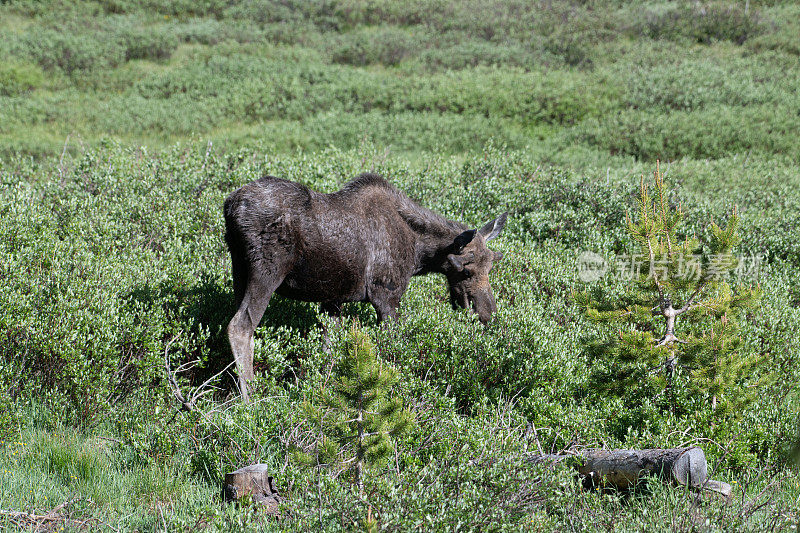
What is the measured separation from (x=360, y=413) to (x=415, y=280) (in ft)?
19.9

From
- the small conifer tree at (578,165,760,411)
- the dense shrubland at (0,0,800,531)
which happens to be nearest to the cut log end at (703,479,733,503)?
the dense shrubland at (0,0,800,531)

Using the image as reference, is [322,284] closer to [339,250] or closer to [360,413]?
[339,250]

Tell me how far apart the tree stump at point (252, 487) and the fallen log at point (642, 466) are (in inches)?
80.1

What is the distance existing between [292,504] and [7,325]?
4092 mm

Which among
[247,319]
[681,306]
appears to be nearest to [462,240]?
[681,306]

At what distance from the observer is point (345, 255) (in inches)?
302

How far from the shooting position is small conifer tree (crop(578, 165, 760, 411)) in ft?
21.3

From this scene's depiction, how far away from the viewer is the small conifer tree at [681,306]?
256 inches

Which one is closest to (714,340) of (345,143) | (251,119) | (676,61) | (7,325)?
(7,325)

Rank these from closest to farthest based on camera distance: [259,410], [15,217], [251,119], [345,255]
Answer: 1. [259,410]
2. [345,255]
3. [15,217]
4. [251,119]

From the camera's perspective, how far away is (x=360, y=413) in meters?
4.53

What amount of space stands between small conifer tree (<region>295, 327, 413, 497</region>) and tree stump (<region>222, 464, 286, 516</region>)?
540 mm

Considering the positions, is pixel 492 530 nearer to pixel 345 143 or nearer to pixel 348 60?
pixel 345 143

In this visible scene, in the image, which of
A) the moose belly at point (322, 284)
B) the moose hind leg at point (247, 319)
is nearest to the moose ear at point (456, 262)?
the moose belly at point (322, 284)
